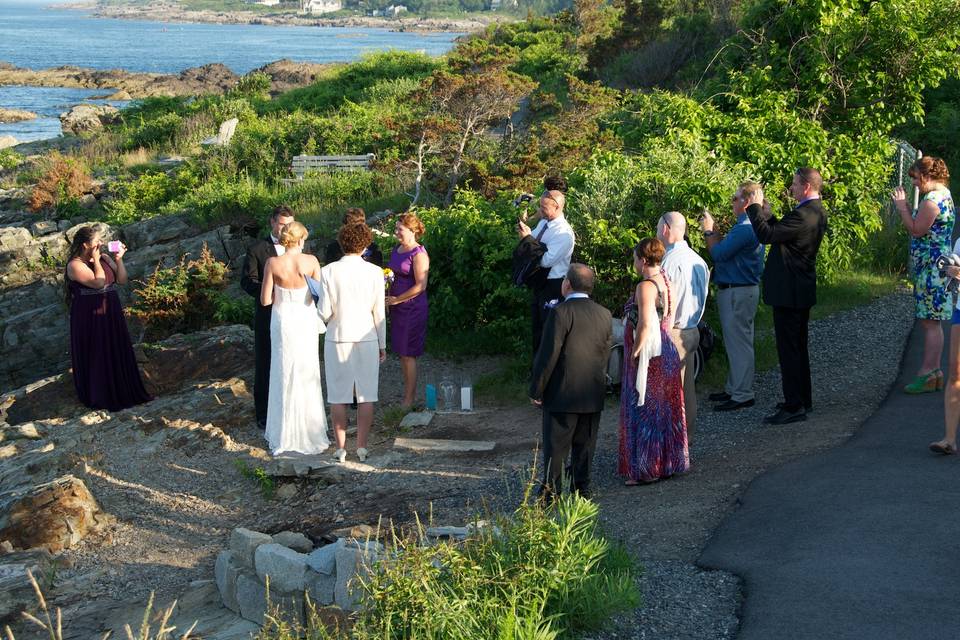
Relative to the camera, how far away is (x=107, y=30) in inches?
6344

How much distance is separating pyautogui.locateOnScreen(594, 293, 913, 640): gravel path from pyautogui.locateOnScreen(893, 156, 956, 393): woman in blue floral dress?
17.8 inches

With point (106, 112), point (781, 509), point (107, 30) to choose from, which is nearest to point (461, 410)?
point (781, 509)

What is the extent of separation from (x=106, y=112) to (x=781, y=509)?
112ft

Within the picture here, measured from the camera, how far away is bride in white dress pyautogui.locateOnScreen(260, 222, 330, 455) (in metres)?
9.17

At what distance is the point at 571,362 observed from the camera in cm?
707

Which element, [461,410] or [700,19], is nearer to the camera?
[461,410]

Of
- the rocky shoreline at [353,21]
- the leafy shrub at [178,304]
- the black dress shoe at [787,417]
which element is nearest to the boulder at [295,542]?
the black dress shoe at [787,417]

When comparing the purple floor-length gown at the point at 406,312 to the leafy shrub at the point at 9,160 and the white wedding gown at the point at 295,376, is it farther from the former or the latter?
the leafy shrub at the point at 9,160

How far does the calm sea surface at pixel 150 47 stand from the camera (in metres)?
64.2

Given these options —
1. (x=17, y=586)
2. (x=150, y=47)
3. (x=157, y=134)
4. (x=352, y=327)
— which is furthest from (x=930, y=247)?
(x=150, y=47)

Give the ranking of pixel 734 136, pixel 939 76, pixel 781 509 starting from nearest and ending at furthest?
pixel 781 509 < pixel 734 136 < pixel 939 76

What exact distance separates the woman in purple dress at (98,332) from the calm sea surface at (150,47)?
3475 centimetres

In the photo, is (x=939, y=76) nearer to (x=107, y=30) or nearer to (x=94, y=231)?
(x=94, y=231)

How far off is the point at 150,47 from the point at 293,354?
119 meters
